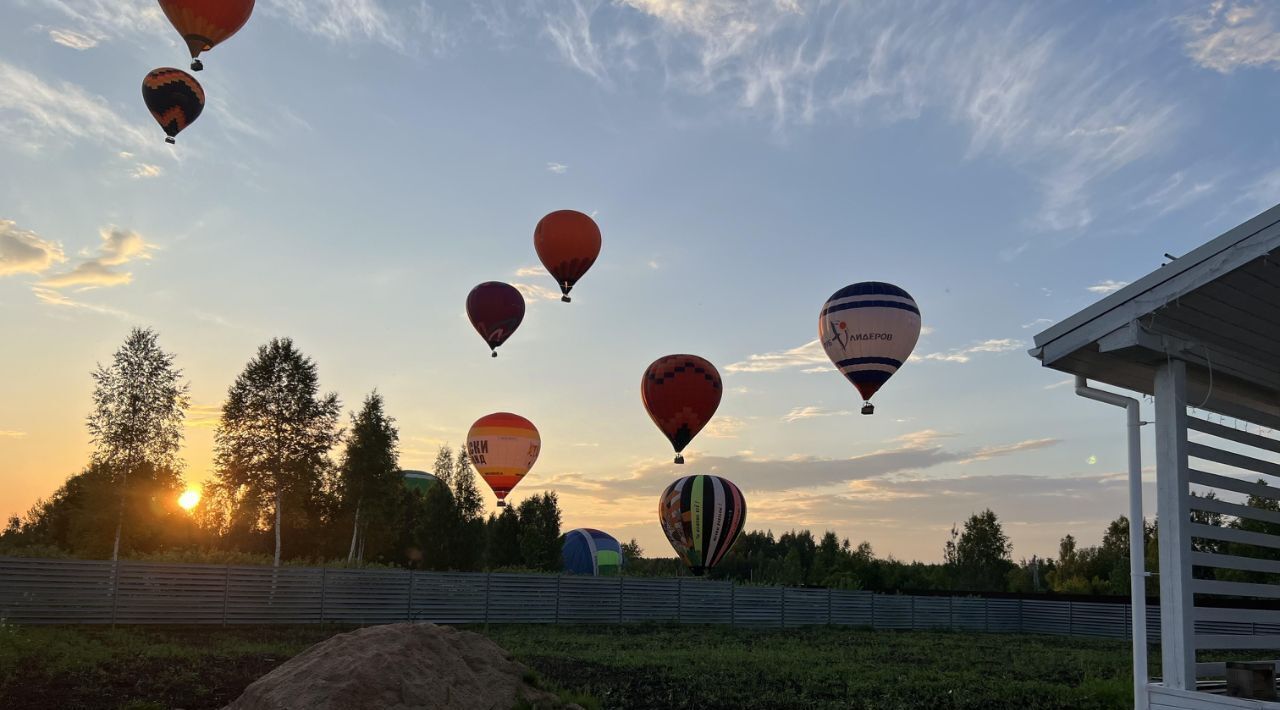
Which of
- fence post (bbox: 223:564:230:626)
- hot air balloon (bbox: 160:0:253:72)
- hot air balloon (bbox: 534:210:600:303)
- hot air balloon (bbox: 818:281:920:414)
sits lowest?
fence post (bbox: 223:564:230:626)

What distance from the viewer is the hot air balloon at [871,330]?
2712cm

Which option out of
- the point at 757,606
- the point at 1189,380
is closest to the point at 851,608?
the point at 757,606

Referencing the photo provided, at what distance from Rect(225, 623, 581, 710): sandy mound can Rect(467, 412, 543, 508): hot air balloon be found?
89.6ft

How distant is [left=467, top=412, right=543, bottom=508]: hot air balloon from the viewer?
39.9 meters

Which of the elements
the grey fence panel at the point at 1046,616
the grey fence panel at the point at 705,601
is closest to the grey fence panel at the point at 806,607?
the grey fence panel at the point at 705,601

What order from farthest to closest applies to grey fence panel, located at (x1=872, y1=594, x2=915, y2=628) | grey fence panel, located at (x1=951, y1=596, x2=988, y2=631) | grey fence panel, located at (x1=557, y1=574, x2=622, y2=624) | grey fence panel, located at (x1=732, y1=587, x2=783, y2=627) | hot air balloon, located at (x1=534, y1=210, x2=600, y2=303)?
grey fence panel, located at (x1=951, y1=596, x2=988, y2=631)
grey fence panel, located at (x1=872, y1=594, x2=915, y2=628)
grey fence panel, located at (x1=732, y1=587, x2=783, y2=627)
grey fence panel, located at (x1=557, y1=574, x2=622, y2=624)
hot air balloon, located at (x1=534, y1=210, x2=600, y2=303)

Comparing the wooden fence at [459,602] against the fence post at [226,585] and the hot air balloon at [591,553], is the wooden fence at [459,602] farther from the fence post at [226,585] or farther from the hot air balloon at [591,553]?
the hot air balloon at [591,553]

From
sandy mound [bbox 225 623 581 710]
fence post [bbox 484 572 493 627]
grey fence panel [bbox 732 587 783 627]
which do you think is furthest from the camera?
grey fence panel [bbox 732 587 783 627]

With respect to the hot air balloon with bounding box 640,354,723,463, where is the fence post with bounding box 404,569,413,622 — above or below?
below

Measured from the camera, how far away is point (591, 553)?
6500 centimetres

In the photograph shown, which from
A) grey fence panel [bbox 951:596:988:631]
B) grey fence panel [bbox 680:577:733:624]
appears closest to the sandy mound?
grey fence panel [bbox 680:577:733:624]

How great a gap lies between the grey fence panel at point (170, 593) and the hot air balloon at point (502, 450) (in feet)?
44.7

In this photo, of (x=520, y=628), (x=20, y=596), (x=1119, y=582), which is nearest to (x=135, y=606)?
(x=20, y=596)

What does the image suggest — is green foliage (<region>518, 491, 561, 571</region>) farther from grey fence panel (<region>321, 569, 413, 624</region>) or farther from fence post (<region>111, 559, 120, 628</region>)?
fence post (<region>111, 559, 120, 628</region>)
